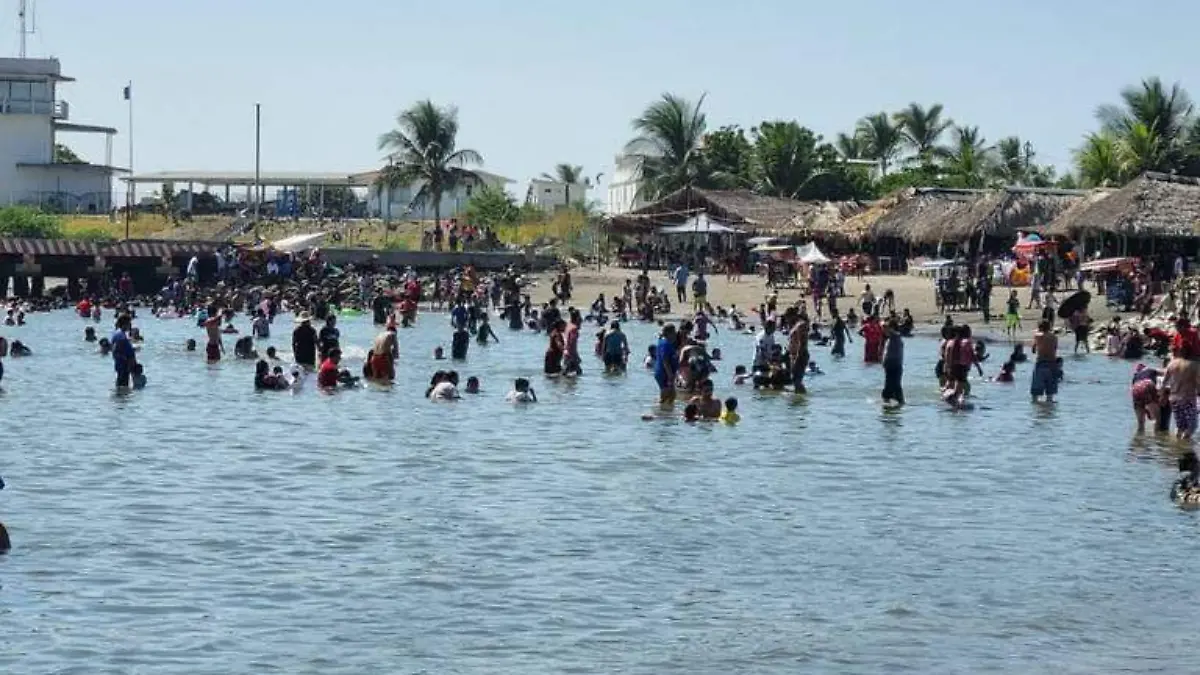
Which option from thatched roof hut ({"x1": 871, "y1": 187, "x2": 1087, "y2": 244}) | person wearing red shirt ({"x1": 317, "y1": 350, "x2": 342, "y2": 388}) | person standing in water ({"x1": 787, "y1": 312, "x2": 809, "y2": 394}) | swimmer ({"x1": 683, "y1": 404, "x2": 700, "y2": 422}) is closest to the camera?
swimmer ({"x1": 683, "y1": 404, "x2": 700, "y2": 422})

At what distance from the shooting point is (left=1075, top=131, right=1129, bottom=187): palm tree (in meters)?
65.2

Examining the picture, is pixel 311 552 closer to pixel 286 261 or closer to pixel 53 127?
pixel 286 261

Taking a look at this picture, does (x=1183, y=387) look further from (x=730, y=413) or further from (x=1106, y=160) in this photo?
(x=1106, y=160)

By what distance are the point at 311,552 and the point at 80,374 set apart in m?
22.3

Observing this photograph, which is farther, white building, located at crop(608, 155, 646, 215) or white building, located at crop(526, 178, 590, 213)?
white building, located at crop(526, 178, 590, 213)

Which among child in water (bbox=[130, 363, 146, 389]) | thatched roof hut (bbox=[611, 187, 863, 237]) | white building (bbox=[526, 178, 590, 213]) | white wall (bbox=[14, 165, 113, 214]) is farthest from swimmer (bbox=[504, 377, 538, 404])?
white building (bbox=[526, 178, 590, 213])

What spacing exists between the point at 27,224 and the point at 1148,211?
4760 centimetres

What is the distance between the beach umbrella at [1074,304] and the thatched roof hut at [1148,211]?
791 cm

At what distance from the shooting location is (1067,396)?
31.8 m

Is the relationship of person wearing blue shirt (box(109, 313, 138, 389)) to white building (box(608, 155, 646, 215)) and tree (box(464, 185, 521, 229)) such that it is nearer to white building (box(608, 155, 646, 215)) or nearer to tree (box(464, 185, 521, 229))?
tree (box(464, 185, 521, 229))

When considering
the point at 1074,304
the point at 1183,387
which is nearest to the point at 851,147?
the point at 1074,304

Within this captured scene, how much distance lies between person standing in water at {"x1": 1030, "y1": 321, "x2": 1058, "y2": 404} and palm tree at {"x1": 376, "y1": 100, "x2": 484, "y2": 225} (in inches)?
1950

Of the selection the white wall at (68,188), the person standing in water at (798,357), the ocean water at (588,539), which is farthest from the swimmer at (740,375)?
the white wall at (68,188)

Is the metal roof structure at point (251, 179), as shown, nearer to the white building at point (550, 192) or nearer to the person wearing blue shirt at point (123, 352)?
the white building at point (550, 192)
